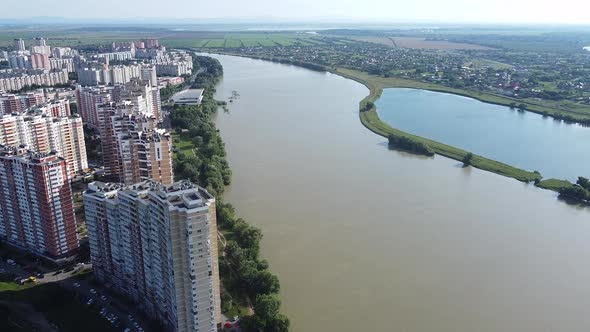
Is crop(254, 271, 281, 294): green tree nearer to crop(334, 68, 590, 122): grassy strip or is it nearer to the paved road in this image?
A: the paved road

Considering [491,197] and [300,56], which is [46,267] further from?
[300,56]

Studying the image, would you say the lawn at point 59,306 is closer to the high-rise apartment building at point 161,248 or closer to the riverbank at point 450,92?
the high-rise apartment building at point 161,248

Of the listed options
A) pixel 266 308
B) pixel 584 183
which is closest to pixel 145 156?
pixel 266 308

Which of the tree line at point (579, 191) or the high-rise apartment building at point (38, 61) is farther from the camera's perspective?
the high-rise apartment building at point (38, 61)

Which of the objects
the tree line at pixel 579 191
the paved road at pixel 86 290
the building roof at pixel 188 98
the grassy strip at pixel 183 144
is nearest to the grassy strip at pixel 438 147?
the tree line at pixel 579 191

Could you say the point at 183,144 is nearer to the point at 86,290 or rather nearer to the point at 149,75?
the point at 86,290

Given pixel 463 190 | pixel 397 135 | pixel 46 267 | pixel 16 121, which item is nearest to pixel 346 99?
pixel 397 135
